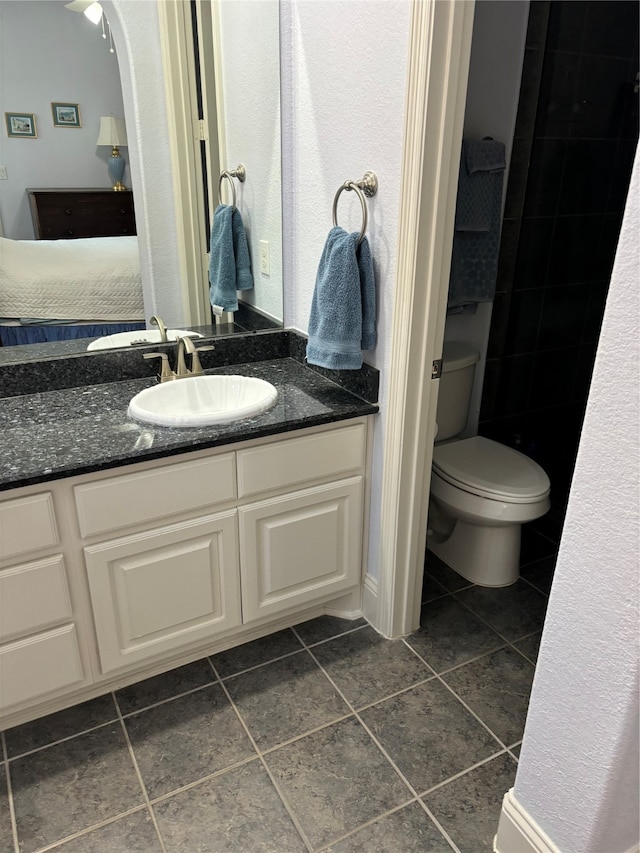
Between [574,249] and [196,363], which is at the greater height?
[574,249]

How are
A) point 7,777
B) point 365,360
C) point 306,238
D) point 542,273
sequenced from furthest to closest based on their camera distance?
1. point 542,273
2. point 306,238
3. point 365,360
4. point 7,777

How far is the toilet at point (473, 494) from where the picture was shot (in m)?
2.14

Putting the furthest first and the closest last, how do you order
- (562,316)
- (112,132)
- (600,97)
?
(562,316) → (600,97) → (112,132)

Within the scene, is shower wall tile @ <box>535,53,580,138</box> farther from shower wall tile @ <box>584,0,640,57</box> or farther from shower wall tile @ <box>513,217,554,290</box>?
shower wall tile @ <box>513,217,554,290</box>

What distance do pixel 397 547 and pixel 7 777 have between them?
115 cm

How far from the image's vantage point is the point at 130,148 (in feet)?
5.75

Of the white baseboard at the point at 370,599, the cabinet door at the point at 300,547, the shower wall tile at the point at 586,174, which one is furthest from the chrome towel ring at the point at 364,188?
the shower wall tile at the point at 586,174

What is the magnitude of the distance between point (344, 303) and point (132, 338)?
0.69 metres

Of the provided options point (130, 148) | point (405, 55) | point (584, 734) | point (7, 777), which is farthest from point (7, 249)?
point (584, 734)

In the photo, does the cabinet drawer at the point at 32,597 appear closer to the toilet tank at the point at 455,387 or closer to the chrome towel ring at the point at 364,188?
the chrome towel ring at the point at 364,188

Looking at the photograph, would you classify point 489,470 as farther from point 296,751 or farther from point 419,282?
point 296,751

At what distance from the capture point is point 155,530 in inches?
63.7

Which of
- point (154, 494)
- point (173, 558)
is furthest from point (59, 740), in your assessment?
point (154, 494)

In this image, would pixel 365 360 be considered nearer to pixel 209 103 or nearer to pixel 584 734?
pixel 209 103
